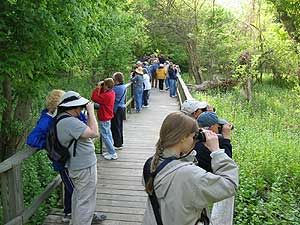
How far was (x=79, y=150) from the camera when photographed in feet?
13.5

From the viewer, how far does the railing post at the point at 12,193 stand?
3578mm

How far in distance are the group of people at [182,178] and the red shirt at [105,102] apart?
4491 mm

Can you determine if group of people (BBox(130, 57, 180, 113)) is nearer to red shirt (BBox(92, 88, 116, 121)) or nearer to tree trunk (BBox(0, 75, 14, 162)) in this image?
red shirt (BBox(92, 88, 116, 121))

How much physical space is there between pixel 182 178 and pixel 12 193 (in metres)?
2.08

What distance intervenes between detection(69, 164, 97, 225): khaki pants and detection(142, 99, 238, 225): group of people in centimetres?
180

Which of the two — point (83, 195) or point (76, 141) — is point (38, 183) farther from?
point (76, 141)

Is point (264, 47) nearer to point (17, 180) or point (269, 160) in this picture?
point (269, 160)

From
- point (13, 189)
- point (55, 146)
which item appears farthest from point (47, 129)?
point (13, 189)

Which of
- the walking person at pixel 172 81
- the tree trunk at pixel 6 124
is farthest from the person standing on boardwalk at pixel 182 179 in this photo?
the walking person at pixel 172 81

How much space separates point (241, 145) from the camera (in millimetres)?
8094

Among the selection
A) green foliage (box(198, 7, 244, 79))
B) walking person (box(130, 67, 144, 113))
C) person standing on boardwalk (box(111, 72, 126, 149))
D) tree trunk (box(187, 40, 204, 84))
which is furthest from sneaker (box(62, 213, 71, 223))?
tree trunk (box(187, 40, 204, 84))

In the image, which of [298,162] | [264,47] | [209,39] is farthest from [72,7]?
[209,39]

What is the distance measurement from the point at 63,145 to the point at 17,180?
0.59 m

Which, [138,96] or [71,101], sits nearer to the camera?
[71,101]
